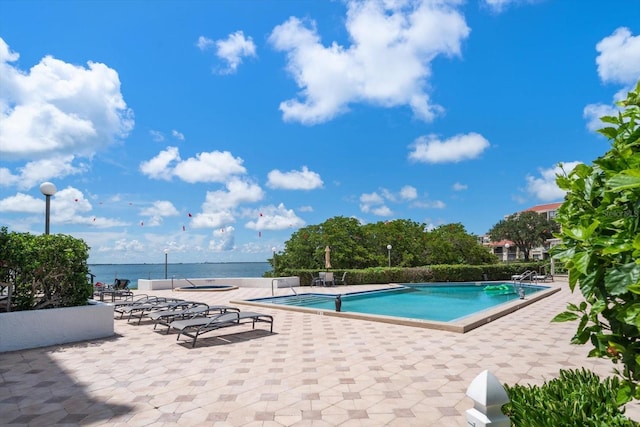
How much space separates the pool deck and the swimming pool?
1.21 m

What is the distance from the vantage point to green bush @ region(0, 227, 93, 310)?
774 cm

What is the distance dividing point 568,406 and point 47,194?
10259 mm

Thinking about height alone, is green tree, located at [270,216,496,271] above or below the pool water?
above

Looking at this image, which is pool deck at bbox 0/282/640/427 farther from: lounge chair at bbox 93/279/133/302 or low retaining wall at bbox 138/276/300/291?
low retaining wall at bbox 138/276/300/291

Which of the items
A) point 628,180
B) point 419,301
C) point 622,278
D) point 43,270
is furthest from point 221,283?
point 628,180

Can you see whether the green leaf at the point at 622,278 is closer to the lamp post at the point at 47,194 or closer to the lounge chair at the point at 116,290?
the lamp post at the point at 47,194

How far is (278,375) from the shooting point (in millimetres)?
5828

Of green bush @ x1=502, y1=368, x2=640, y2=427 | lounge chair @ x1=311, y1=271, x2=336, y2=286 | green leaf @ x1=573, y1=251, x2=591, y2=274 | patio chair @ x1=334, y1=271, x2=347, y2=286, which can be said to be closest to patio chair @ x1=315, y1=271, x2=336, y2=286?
lounge chair @ x1=311, y1=271, x2=336, y2=286

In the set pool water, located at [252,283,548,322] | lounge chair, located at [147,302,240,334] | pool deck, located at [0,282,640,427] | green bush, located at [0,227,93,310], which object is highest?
green bush, located at [0,227,93,310]

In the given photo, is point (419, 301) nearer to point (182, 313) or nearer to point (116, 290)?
point (182, 313)

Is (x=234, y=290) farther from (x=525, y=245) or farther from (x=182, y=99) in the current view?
(x=525, y=245)

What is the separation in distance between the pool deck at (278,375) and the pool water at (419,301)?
474cm

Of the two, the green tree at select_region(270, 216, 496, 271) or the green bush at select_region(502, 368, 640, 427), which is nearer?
the green bush at select_region(502, 368, 640, 427)

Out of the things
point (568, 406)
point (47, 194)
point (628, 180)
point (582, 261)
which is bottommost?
point (568, 406)
